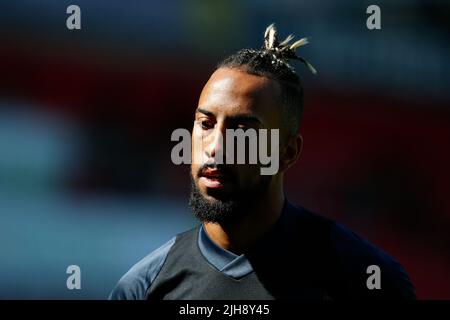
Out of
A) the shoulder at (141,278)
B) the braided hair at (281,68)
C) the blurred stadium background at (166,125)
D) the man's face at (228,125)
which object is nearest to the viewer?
the man's face at (228,125)

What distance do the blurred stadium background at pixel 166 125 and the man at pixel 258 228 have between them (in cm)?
496

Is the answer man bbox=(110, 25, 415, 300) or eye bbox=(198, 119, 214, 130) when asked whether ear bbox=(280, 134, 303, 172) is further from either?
eye bbox=(198, 119, 214, 130)

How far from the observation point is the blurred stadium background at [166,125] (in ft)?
25.7

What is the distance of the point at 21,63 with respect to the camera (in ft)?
28.0

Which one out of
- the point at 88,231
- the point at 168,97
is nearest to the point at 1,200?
the point at 88,231

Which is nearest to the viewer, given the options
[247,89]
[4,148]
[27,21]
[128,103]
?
[247,89]

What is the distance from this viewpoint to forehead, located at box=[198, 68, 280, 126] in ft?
8.73

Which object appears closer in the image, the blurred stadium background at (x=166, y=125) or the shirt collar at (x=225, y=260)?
the shirt collar at (x=225, y=260)

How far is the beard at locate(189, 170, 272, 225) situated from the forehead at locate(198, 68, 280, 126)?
0.30 m

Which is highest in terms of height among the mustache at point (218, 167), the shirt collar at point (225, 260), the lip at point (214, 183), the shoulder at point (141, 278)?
the mustache at point (218, 167)

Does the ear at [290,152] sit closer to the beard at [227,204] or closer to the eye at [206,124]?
the beard at [227,204]

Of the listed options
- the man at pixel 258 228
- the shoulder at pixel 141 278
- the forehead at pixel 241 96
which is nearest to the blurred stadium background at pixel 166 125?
the shoulder at pixel 141 278

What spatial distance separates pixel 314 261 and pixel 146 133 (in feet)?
20.4
